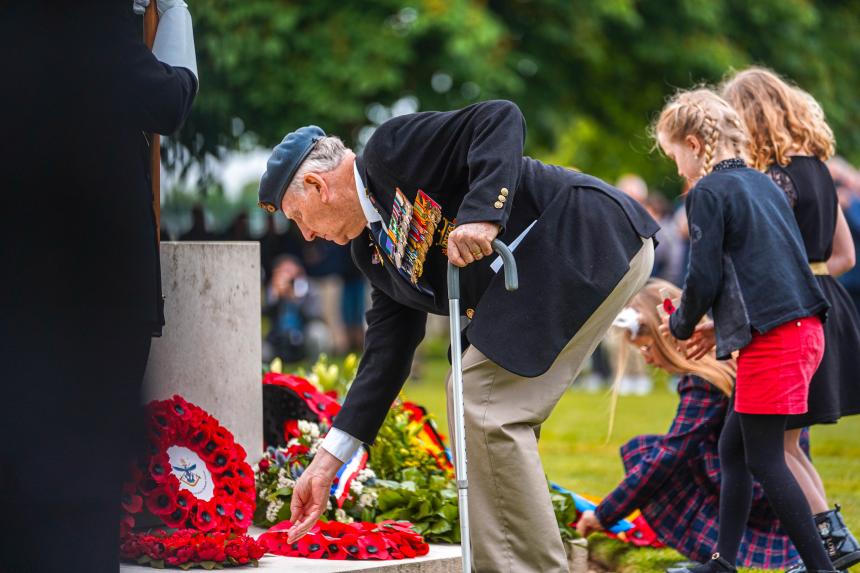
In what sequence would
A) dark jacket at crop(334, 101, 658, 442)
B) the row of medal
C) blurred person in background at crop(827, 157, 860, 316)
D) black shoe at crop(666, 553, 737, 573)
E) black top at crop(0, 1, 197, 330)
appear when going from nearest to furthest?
black top at crop(0, 1, 197, 330)
dark jacket at crop(334, 101, 658, 442)
the row of medal
black shoe at crop(666, 553, 737, 573)
blurred person in background at crop(827, 157, 860, 316)

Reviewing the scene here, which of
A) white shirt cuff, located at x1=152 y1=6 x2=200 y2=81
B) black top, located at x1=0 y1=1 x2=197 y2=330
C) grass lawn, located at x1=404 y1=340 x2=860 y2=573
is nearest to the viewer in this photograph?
black top, located at x1=0 y1=1 x2=197 y2=330

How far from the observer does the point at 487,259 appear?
12.2 feet

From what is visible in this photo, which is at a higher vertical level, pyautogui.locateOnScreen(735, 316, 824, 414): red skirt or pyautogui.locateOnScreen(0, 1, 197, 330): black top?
pyautogui.locateOnScreen(0, 1, 197, 330): black top

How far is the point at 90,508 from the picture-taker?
9.34 feet

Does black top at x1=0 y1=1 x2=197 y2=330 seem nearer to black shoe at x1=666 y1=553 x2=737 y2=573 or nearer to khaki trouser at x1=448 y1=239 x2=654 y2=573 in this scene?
khaki trouser at x1=448 y1=239 x2=654 y2=573

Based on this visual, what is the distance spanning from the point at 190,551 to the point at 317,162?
1.35 metres

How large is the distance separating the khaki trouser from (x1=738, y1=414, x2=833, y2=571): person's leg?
1.16m

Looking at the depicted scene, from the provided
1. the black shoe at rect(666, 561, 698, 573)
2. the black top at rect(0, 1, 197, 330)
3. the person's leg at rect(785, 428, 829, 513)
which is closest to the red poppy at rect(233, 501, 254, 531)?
the black shoe at rect(666, 561, 698, 573)

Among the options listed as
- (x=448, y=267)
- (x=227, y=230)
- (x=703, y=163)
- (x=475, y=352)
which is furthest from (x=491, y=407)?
(x=227, y=230)

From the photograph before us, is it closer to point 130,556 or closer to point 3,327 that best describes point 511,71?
point 130,556

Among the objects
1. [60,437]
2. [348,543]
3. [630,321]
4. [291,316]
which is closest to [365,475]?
[348,543]

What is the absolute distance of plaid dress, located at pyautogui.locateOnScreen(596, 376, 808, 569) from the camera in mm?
5176

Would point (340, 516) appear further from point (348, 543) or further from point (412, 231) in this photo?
point (412, 231)

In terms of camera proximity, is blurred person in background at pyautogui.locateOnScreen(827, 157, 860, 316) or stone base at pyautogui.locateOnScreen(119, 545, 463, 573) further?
blurred person in background at pyautogui.locateOnScreen(827, 157, 860, 316)
